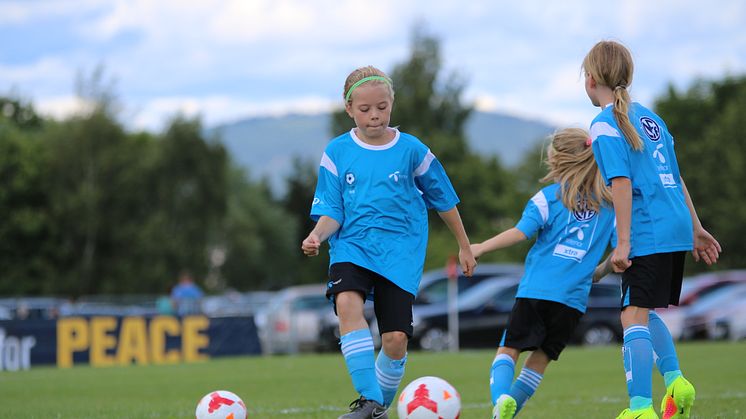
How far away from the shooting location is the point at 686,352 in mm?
18891

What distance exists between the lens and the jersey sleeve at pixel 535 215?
6.59m

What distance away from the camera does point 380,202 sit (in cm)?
611

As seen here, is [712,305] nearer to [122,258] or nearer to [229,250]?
[122,258]

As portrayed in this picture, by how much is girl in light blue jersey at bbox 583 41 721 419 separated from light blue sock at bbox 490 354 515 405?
30.0 inches

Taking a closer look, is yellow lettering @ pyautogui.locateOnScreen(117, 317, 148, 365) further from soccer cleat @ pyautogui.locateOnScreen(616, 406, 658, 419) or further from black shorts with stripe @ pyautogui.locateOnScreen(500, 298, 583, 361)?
soccer cleat @ pyautogui.locateOnScreen(616, 406, 658, 419)

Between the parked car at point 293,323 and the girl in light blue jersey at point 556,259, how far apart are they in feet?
58.5

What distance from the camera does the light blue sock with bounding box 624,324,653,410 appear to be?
5766 mm

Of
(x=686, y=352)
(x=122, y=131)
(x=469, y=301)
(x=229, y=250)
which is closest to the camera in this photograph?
(x=686, y=352)

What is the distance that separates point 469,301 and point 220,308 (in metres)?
8.84

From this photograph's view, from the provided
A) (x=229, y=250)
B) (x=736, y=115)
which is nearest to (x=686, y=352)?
(x=736, y=115)

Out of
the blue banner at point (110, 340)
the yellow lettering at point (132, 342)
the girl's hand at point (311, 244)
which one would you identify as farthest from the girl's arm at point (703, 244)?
the yellow lettering at point (132, 342)

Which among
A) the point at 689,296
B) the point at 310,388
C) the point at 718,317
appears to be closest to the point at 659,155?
the point at 310,388

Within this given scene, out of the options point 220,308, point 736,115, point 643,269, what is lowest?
point 220,308

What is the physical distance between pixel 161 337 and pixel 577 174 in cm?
1690
